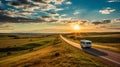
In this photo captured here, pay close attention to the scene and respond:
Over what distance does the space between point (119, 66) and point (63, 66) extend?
8.12 m

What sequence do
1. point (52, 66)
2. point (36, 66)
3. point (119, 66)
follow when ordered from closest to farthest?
→ 1. point (119, 66)
2. point (52, 66)
3. point (36, 66)

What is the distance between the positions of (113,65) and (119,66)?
1.00 metres

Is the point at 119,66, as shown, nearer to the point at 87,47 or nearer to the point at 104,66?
the point at 104,66

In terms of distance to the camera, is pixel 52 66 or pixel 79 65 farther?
pixel 52 66

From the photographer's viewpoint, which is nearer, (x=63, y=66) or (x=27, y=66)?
(x=63, y=66)

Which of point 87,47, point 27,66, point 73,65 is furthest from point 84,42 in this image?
point 73,65

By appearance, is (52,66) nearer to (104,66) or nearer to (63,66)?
(63,66)

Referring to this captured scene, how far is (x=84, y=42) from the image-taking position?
169 feet

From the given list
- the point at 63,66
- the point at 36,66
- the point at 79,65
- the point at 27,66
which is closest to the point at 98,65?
the point at 79,65

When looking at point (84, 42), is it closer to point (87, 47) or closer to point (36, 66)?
point (87, 47)

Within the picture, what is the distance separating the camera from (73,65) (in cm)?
2495

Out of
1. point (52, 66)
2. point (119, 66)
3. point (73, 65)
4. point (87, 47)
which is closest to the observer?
point (119, 66)

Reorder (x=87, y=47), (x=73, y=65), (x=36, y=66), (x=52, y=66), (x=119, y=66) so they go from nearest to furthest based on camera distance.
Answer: (x=119, y=66) → (x=73, y=65) → (x=52, y=66) → (x=36, y=66) → (x=87, y=47)

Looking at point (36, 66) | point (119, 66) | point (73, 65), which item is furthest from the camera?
point (36, 66)
